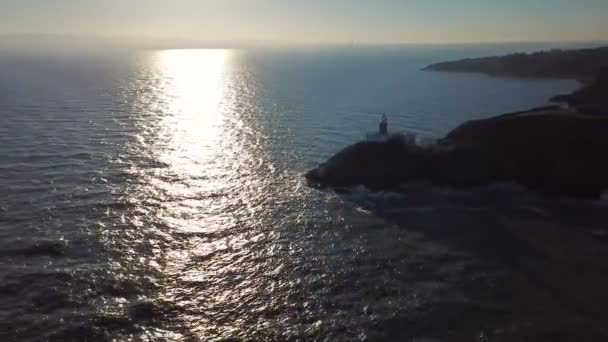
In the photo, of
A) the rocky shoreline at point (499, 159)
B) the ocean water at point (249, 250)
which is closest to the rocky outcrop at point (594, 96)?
the rocky shoreline at point (499, 159)

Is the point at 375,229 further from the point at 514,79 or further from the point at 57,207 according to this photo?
the point at 514,79

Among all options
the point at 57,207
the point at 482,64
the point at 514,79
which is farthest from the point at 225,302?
the point at 482,64

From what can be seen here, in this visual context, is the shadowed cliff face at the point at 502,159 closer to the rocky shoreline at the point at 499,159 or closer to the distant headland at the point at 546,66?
the rocky shoreline at the point at 499,159

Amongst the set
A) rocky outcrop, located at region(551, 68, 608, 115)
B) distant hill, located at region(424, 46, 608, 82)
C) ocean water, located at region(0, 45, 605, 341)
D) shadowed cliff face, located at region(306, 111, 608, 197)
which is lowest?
ocean water, located at region(0, 45, 605, 341)

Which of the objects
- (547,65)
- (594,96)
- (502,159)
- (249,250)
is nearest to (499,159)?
(502,159)

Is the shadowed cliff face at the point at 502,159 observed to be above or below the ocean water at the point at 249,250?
above

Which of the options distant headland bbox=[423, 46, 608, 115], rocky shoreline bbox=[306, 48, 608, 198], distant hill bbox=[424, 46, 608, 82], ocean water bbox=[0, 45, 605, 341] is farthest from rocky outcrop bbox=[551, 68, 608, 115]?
distant hill bbox=[424, 46, 608, 82]

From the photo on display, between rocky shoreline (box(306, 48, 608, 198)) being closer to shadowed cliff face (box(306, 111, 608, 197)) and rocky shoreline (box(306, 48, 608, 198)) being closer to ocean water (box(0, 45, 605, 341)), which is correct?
shadowed cliff face (box(306, 111, 608, 197))
